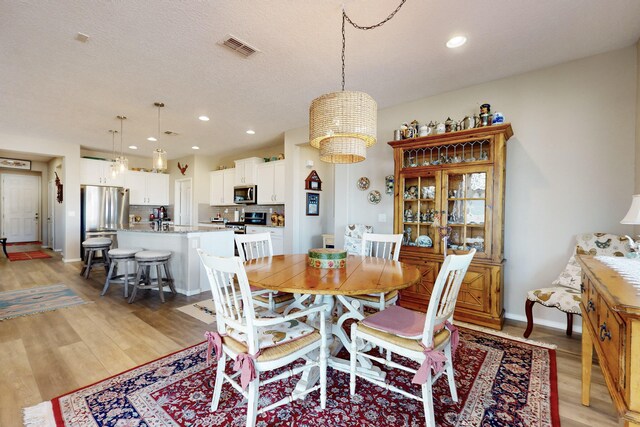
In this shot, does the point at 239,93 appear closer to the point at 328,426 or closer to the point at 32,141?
the point at 328,426

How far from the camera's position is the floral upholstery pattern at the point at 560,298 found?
2.38m

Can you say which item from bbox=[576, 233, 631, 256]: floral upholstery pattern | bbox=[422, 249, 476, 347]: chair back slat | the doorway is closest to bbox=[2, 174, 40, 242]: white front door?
the doorway

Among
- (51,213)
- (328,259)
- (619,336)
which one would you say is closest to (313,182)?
(328,259)

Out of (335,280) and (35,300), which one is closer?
(335,280)

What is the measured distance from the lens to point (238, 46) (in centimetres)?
262

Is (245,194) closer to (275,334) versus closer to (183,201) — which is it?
(183,201)

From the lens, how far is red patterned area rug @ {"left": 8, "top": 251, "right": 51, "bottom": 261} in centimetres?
653

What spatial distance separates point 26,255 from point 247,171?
19.4 ft

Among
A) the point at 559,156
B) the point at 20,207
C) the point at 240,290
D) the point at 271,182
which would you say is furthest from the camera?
the point at 20,207

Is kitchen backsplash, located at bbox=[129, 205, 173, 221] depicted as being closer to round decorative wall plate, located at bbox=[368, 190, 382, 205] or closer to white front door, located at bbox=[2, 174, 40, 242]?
white front door, located at bbox=[2, 174, 40, 242]

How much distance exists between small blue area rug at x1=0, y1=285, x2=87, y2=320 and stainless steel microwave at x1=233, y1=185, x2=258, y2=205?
3.42 meters

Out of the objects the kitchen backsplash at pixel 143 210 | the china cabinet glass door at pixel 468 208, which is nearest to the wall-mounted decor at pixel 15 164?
the kitchen backsplash at pixel 143 210

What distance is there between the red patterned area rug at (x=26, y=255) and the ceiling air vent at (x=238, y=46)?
745cm

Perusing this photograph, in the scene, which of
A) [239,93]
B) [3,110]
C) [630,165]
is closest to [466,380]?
[630,165]
